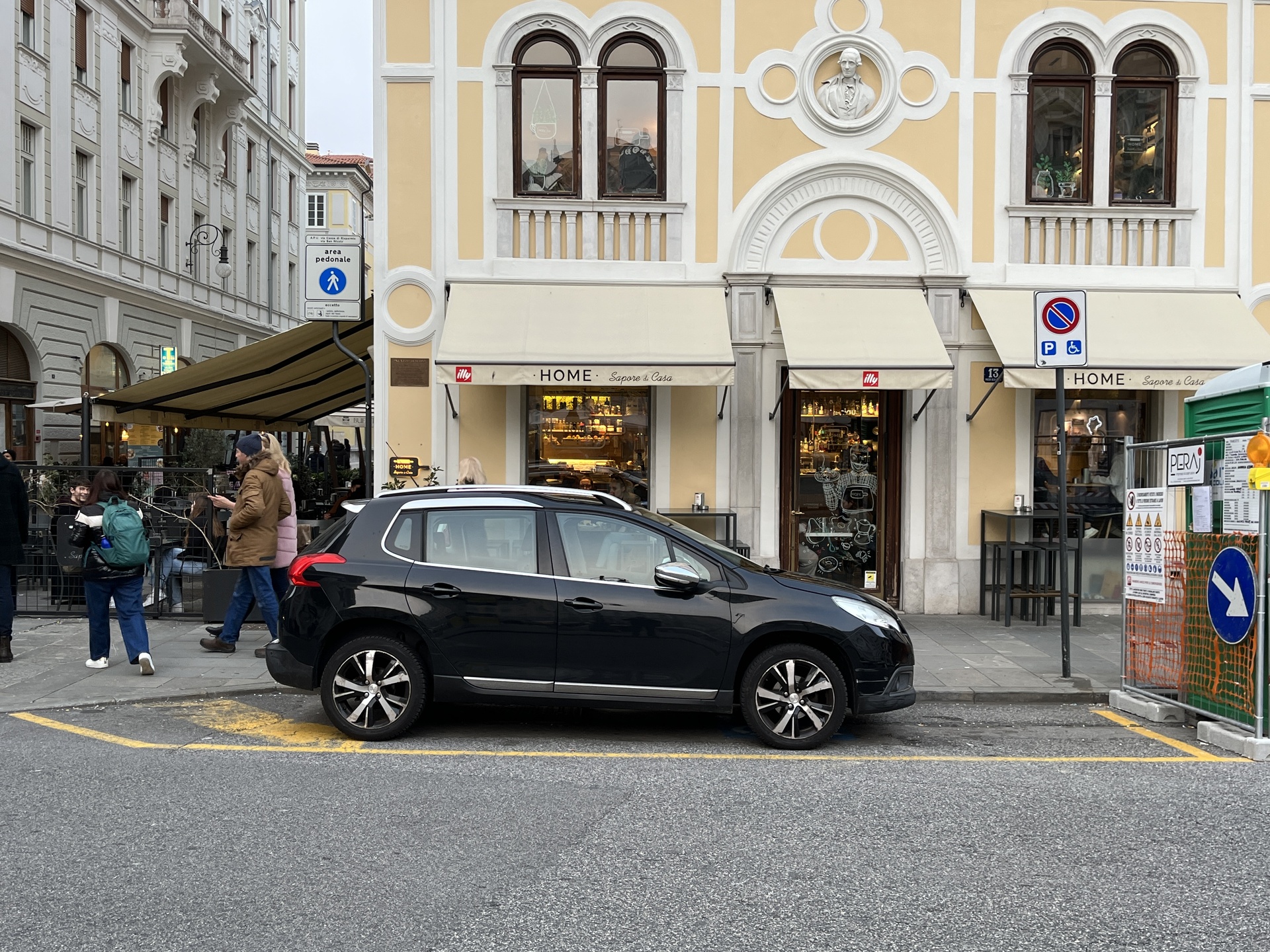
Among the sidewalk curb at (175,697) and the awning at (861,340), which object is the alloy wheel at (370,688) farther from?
the awning at (861,340)

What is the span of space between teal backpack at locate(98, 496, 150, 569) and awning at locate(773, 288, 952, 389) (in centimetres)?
616

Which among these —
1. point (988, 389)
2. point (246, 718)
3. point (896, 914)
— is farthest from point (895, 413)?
point (896, 914)

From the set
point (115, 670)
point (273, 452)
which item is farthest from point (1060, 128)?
point (115, 670)

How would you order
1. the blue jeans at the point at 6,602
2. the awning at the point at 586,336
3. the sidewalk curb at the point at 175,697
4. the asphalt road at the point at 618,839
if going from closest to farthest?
the asphalt road at the point at 618,839 → the sidewalk curb at the point at 175,697 → the blue jeans at the point at 6,602 → the awning at the point at 586,336

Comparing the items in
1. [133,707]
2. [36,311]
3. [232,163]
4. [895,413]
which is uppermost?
[232,163]

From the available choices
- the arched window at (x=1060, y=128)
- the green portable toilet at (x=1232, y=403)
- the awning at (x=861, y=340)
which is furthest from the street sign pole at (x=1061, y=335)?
the arched window at (x=1060, y=128)

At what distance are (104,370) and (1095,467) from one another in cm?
2519

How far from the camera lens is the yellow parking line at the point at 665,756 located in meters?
6.25

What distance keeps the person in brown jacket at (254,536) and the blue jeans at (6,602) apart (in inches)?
62.6

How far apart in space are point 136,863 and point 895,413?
9.32 meters

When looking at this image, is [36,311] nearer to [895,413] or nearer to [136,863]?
[895,413]

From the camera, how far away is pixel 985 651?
947 cm

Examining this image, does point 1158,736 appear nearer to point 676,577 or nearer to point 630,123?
point 676,577

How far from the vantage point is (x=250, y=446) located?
902 centimetres
